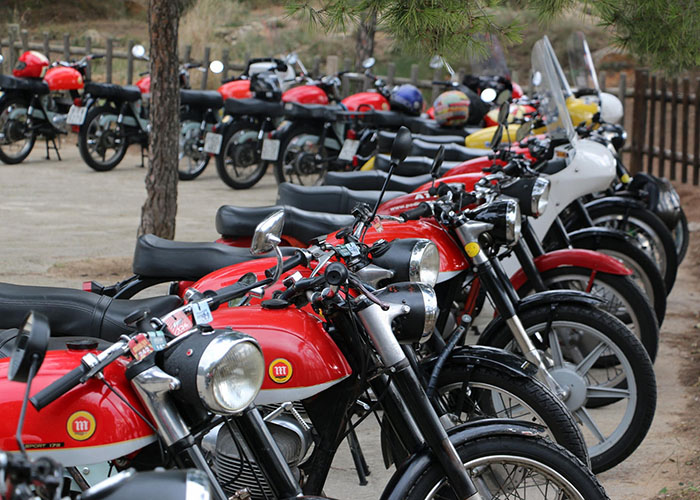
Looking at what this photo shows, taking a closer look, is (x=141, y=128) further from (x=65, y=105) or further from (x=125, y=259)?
(x=125, y=259)

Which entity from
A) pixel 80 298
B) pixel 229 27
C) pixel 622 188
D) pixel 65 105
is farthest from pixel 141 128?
pixel 229 27

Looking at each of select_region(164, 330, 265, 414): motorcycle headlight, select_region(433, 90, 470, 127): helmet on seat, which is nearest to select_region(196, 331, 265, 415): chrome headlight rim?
select_region(164, 330, 265, 414): motorcycle headlight

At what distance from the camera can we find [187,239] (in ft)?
25.7

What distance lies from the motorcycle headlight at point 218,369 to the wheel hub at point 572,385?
6.73 ft

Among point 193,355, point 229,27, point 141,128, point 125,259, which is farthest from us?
point 229,27

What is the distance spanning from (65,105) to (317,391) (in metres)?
10.5

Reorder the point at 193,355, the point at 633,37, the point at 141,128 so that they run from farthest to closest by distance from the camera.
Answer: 1. the point at 141,128
2. the point at 633,37
3. the point at 193,355

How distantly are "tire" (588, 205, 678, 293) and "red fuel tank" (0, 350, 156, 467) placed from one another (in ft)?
13.9

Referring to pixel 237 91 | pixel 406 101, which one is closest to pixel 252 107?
pixel 237 91

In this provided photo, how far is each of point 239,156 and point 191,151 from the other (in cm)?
83

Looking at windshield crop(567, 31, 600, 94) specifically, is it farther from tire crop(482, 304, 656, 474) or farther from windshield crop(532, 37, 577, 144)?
tire crop(482, 304, 656, 474)

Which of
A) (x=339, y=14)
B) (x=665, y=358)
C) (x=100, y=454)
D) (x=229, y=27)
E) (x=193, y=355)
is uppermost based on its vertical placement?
(x=229, y=27)

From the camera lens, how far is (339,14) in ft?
12.7

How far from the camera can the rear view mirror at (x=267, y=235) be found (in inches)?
95.3
